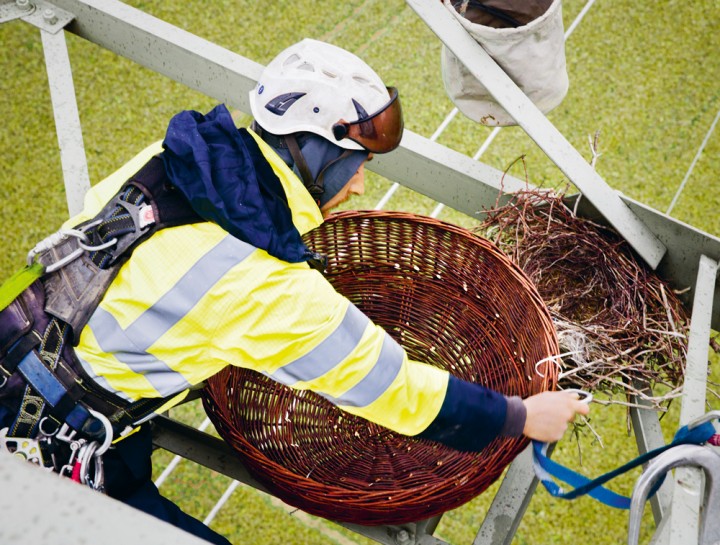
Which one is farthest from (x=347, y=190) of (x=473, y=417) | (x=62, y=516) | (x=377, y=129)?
(x=62, y=516)

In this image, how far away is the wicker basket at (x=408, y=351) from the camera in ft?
7.18

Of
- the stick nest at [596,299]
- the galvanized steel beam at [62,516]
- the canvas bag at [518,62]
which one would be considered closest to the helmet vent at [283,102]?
the canvas bag at [518,62]

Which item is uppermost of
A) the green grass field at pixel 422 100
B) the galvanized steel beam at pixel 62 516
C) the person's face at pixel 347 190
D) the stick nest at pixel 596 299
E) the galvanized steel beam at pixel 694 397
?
the galvanized steel beam at pixel 62 516

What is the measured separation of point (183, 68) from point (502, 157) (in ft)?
6.18

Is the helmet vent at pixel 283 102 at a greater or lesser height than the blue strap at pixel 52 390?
greater

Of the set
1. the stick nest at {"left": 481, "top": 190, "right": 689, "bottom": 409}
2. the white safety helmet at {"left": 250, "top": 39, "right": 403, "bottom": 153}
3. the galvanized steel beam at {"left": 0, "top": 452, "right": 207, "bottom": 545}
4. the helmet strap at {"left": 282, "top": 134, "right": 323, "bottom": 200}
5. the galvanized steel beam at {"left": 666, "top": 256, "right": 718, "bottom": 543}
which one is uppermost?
the galvanized steel beam at {"left": 0, "top": 452, "right": 207, "bottom": 545}

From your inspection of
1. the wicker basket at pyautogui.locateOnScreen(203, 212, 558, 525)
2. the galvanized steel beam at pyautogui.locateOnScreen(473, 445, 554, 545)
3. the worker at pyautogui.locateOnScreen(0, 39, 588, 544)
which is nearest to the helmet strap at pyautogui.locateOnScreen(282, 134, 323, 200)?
the worker at pyautogui.locateOnScreen(0, 39, 588, 544)

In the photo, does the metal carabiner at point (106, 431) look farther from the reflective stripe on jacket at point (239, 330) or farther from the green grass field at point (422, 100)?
the green grass field at point (422, 100)

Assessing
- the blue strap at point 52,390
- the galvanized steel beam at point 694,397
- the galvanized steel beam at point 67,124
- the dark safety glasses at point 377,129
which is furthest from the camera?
the galvanized steel beam at point 67,124

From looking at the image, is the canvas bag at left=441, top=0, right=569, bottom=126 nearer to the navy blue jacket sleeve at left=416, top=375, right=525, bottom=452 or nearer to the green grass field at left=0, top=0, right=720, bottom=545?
the navy blue jacket sleeve at left=416, top=375, right=525, bottom=452

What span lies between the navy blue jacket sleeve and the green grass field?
1.57 meters

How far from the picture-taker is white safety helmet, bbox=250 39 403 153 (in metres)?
1.86

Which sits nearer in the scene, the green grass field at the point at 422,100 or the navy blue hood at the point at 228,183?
the navy blue hood at the point at 228,183

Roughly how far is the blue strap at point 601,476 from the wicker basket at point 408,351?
0.49ft
